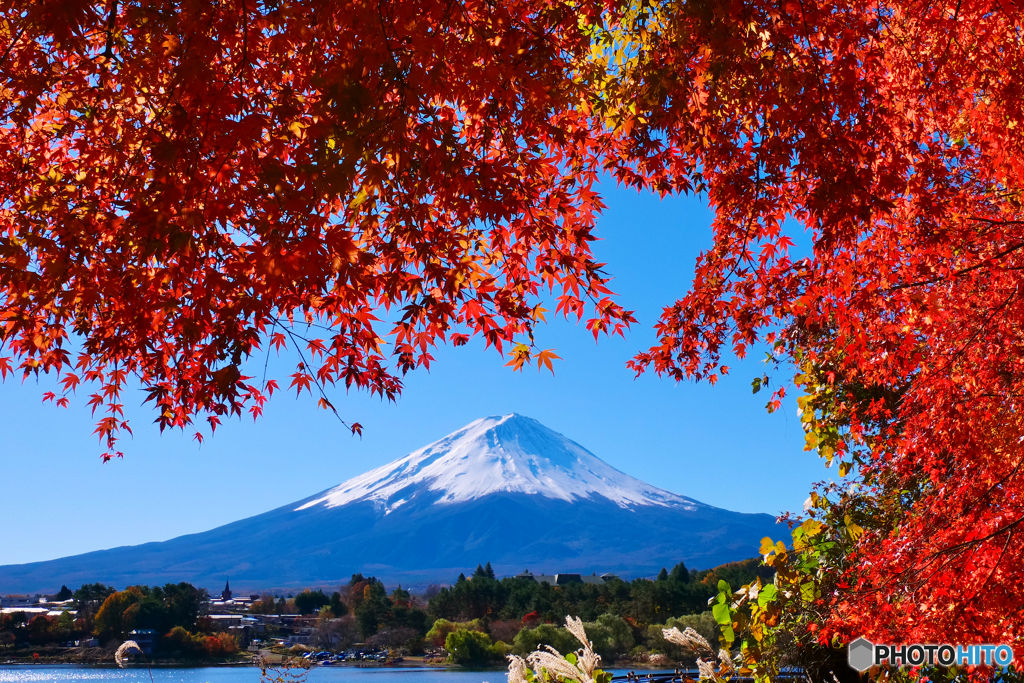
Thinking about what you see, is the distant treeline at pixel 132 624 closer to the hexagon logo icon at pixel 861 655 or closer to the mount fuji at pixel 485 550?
the hexagon logo icon at pixel 861 655

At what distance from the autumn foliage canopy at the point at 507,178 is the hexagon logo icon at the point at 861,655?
0.14 m

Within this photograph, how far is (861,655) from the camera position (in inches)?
190

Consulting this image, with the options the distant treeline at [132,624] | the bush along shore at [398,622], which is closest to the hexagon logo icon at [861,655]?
the bush along shore at [398,622]

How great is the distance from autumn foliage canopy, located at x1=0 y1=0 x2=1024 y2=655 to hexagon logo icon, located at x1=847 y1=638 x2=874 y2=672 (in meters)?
0.14

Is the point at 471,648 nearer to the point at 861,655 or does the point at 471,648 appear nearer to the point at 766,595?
the point at 766,595

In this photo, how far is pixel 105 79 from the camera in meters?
4.04

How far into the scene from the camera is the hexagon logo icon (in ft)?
15.6

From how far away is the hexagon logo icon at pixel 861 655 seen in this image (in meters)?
4.76

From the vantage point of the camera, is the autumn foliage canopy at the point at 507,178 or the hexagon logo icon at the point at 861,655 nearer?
the autumn foliage canopy at the point at 507,178

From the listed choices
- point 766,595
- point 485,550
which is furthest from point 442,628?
point 485,550

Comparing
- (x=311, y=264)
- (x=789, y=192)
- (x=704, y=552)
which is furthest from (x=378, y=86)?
(x=704, y=552)

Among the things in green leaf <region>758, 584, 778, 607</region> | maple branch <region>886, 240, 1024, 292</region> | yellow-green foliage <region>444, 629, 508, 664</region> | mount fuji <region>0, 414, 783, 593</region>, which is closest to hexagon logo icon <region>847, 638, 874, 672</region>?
green leaf <region>758, 584, 778, 607</region>

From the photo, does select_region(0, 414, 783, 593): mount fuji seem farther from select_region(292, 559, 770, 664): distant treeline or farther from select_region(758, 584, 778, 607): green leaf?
select_region(758, 584, 778, 607): green leaf

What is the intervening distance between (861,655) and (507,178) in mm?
4057
